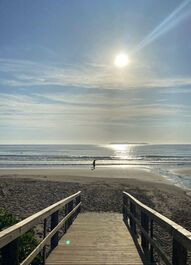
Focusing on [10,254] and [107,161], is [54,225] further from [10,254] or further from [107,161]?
[107,161]

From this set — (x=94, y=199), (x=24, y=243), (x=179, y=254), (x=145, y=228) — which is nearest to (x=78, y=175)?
(x=94, y=199)

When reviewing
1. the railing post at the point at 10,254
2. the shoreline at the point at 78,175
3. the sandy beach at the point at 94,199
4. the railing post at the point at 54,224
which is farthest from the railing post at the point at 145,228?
the shoreline at the point at 78,175

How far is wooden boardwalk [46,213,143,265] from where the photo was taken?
6488 mm

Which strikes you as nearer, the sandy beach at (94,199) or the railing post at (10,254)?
the railing post at (10,254)

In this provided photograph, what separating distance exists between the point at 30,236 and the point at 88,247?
5.41 ft

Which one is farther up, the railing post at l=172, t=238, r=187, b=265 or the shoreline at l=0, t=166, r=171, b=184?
the shoreline at l=0, t=166, r=171, b=184

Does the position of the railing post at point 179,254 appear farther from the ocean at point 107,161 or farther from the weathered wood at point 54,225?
the ocean at point 107,161

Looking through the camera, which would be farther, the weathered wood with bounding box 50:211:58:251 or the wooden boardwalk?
the weathered wood with bounding box 50:211:58:251

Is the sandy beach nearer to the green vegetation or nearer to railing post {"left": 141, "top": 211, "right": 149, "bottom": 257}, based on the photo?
railing post {"left": 141, "top": 211, "right": 149, "bottom": 257}

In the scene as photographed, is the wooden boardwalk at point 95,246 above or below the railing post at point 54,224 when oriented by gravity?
below

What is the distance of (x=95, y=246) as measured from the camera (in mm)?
7656

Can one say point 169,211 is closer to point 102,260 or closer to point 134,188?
point 134,188

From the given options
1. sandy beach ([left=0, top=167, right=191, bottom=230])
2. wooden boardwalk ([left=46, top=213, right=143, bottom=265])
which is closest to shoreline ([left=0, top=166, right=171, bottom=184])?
sandy beach ([left=0, top=167, right=191, bottom=230])

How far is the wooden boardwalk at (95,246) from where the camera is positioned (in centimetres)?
649
